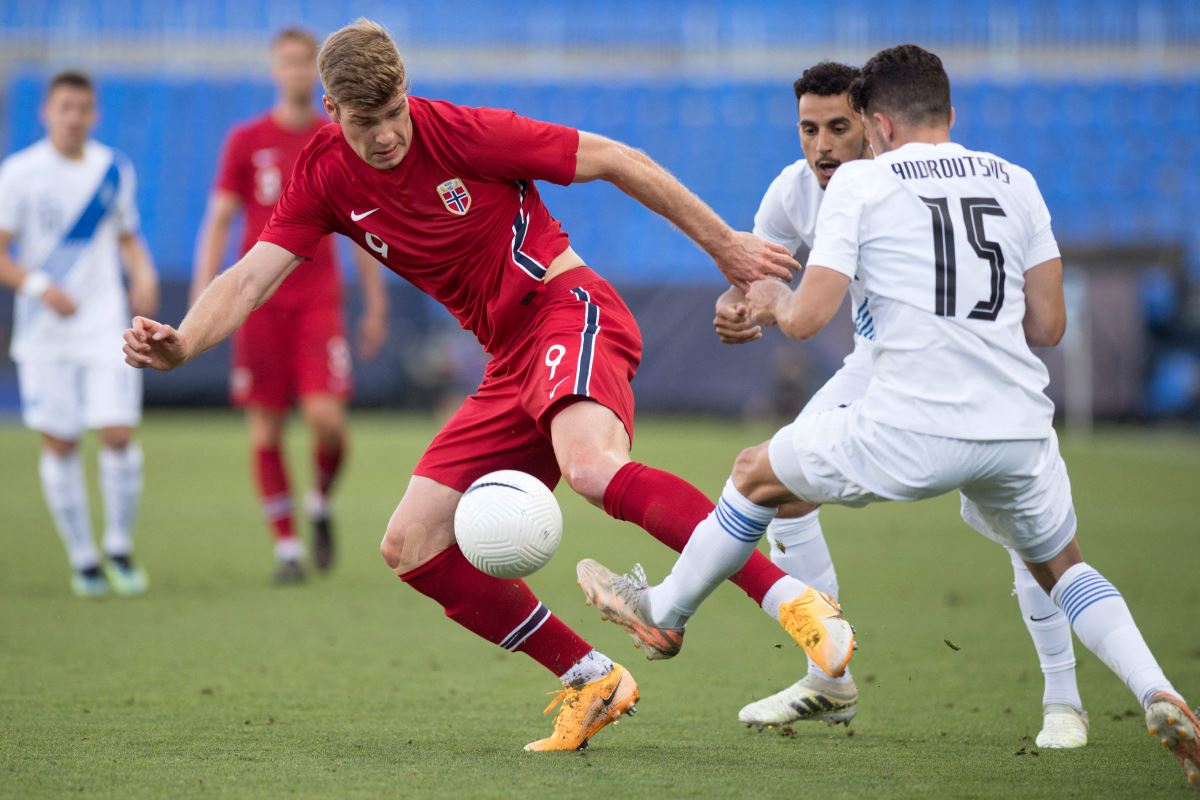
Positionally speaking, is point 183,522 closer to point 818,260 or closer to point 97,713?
point 97,713

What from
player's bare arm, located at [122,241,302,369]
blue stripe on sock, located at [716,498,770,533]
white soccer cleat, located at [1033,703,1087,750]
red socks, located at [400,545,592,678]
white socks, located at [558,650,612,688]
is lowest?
white soccer cleat, located at [1033,703,1087,750]

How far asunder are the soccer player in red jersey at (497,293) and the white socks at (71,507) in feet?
13.5

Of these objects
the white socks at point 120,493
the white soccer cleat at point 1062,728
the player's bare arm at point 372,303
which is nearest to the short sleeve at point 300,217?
the white soccer cleat at point 1062,728

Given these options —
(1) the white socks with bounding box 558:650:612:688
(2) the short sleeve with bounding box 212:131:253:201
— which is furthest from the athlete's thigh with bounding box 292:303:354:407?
(1) the white socks with bounding box 558:650:612:688

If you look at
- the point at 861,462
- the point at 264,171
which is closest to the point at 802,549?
the point at 861,462

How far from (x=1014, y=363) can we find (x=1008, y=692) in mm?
1993

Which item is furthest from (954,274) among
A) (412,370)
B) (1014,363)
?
(412,370)

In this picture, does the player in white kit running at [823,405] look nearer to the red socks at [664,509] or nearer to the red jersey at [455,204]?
the red socks at [664,509]

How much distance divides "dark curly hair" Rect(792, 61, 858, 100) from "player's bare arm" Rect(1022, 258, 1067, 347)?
110 centimetres

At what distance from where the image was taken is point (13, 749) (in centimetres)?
425

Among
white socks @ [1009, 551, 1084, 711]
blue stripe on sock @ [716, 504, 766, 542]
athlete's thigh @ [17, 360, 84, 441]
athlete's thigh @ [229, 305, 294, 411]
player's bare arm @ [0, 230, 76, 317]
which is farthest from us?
athlete's thigh @ [229, 305, 294, 411]

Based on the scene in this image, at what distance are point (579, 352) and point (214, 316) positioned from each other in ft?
3.75

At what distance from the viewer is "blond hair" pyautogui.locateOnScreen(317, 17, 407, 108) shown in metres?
4.22

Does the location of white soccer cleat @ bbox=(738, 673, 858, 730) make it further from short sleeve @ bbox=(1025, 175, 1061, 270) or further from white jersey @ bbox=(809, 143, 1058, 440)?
short sleeve @ bbox=(1025, 175, 1061, 270)
